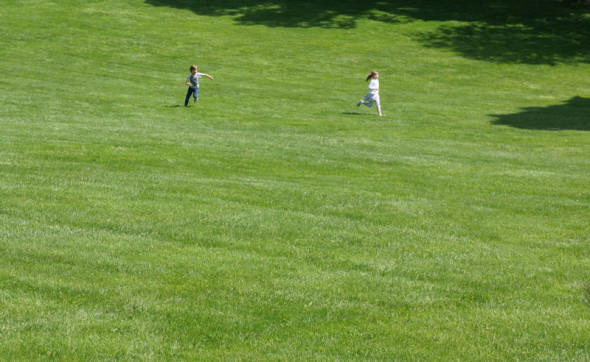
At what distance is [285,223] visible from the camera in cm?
1234

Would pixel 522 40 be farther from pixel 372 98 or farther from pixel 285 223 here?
pixel 285 223

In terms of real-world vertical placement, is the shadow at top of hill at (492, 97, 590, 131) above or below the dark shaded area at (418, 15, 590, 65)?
below

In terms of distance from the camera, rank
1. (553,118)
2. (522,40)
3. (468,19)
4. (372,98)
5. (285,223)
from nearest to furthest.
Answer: (285,223)
(372,98)
(553,118)
(522,40)
(468,19)

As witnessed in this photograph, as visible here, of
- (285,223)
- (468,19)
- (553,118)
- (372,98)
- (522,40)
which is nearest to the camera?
(285,223)

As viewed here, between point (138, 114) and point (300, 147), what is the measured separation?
9.17m

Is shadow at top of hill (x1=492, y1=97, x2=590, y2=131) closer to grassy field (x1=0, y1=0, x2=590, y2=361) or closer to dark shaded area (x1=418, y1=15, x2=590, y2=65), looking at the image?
grassy field (x1=0, y1=0, x2=590, y2=361)

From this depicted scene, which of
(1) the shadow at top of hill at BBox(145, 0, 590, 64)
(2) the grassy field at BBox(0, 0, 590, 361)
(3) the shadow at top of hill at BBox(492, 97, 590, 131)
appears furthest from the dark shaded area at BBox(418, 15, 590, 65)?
(2) the grassy field at BBox(0, 0, 590, 361)

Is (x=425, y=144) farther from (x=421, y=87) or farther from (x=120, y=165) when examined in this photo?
(x=421, y=87)

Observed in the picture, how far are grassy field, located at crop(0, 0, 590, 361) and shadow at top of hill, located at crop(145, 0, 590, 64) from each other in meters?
16.8

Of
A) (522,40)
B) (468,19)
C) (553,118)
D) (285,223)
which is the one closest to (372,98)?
(553,118)

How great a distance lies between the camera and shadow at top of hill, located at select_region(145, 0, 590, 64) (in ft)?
184

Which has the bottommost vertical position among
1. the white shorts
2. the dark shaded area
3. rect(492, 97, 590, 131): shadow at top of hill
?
rect(492, 97, 590, 131): shadow at top of hill

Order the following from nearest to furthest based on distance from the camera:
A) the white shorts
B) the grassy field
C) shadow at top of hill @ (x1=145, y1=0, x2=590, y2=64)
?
the grassy field
the white shorts
shadow at top of hill @ (x1=145, y1=0, x2=590, y2=64)

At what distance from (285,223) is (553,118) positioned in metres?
25.6
